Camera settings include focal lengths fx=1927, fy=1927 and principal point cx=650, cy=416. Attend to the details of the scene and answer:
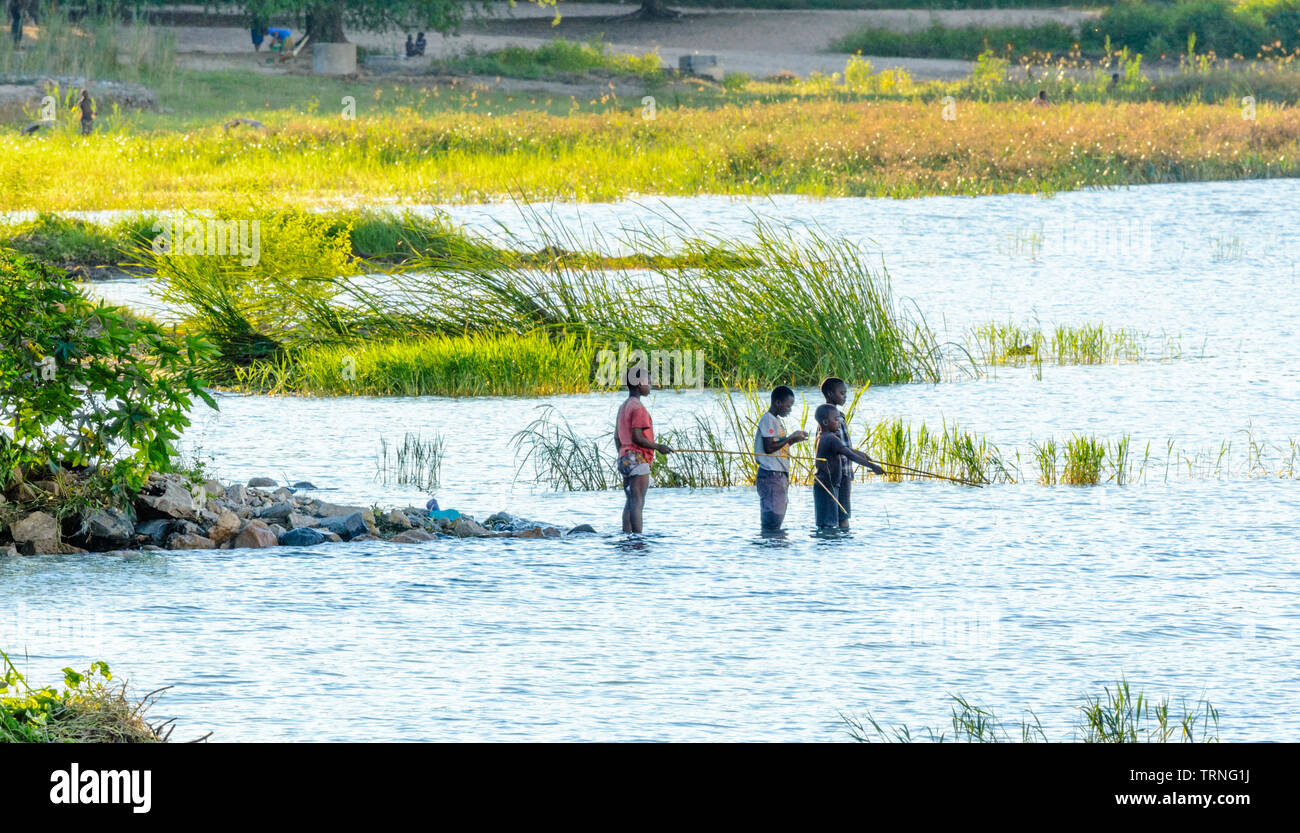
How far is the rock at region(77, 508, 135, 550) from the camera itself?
39.4 ft

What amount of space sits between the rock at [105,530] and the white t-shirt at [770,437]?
4004 millimetres

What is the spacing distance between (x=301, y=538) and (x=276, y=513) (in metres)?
0.50

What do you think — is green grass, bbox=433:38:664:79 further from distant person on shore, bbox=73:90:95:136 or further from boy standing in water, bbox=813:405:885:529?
boy standing in water, bbox=813:405:885:529

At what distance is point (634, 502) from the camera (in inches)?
488

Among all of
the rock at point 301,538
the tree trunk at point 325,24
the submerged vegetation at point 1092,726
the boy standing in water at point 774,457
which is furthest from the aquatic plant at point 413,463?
the tree trunk at point 325,24

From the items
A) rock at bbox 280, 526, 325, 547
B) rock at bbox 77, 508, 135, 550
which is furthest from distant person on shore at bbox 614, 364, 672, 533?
rock at bbox 77, 508, 135, 550

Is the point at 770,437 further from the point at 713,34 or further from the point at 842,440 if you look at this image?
the point at 713,34

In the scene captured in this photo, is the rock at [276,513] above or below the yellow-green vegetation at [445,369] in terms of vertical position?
below

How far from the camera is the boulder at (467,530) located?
12469 mm

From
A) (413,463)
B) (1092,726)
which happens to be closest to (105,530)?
(413,463)

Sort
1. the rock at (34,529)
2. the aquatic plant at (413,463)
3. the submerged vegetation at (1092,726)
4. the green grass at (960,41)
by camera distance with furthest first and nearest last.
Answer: the green grass at (960,41) → the aquatic plant at (413,463) → the rock at (34,529) → the submerged vegetation at (1092,726)

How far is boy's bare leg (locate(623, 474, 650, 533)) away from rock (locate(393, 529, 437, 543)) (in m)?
1.25

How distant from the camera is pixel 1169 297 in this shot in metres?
26.8

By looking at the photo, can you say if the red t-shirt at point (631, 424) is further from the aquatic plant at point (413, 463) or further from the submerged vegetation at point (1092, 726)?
the submerged vegetation at point (1092, 726)
